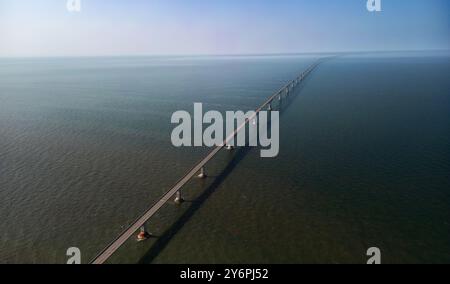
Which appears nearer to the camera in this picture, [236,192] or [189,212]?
[189,212]

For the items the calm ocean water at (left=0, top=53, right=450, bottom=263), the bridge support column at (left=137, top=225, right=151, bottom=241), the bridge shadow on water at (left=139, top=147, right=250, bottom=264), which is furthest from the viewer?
the bridge support column at (left=137, top=225, right=151, bottom=241)

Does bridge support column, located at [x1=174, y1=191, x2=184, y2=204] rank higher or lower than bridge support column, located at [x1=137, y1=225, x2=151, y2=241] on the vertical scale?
higher

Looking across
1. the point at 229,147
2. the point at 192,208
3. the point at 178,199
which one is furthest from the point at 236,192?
the point at 229,147

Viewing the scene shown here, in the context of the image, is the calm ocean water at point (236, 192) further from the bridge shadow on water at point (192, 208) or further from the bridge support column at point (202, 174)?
the bridge support column at point (202, 174)

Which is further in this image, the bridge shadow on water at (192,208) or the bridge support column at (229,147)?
the bridge support column at (229,147)

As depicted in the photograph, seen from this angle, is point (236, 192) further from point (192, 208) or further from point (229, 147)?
point (229, 147)

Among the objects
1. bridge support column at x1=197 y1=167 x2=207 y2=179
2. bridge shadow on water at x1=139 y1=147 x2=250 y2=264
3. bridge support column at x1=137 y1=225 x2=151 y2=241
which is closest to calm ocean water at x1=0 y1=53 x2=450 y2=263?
bridge shadow on water at x1=139 y1=147 x2=250 y2=264

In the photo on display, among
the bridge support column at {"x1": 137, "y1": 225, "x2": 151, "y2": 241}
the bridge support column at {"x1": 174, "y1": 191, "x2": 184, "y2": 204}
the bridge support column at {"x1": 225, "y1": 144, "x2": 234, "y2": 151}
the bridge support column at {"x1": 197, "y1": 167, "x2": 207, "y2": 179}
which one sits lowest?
the bridge support column at {"x1": 137, "y1": 225, "x2": 151, "y2": 241}

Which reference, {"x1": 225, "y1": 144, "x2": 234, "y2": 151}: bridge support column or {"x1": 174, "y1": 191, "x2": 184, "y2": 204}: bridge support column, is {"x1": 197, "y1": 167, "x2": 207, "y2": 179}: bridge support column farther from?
{"x1": 225, "y1": 144, "x2": 234, "y2": 151}: bridge support column

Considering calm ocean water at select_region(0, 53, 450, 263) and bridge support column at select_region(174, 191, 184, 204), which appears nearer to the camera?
calm ocean water at select_region(0, 53, 450, 263)

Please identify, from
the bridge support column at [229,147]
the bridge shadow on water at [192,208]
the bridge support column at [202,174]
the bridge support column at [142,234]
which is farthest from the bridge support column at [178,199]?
the bridge support column at [229,147]

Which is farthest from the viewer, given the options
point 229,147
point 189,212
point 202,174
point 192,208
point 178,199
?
point 229,147
